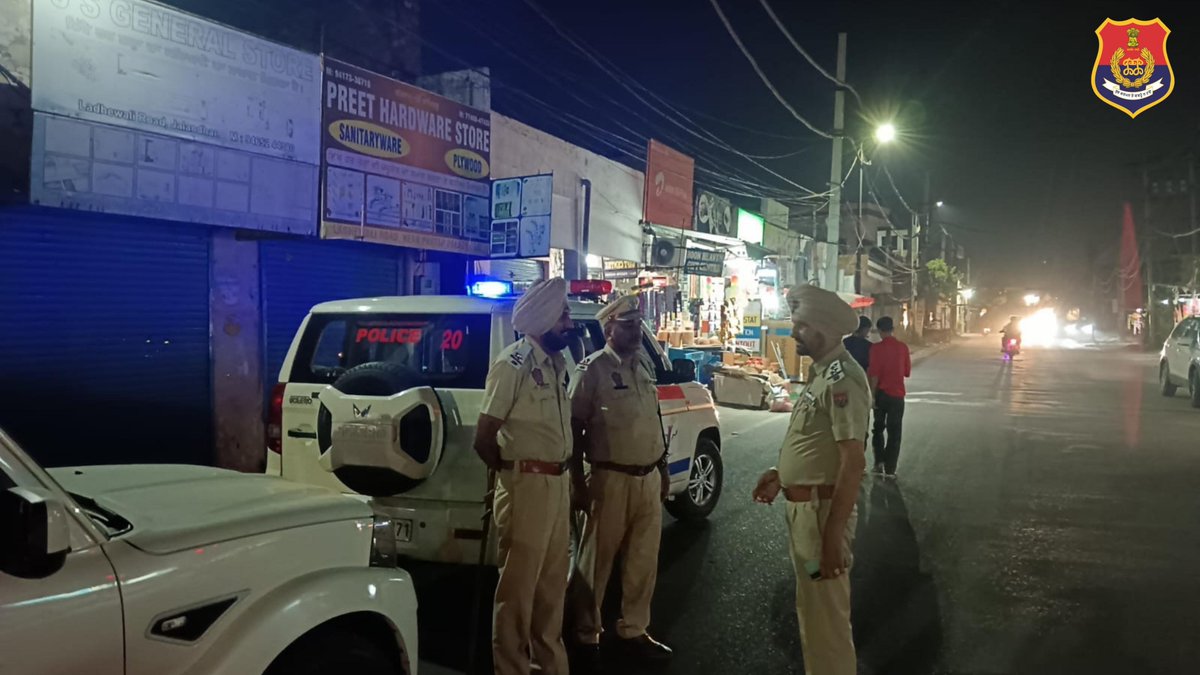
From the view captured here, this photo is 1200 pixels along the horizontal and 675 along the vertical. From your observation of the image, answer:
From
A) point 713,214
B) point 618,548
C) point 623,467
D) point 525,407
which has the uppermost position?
point 713,214

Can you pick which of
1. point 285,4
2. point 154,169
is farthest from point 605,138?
point 154,169

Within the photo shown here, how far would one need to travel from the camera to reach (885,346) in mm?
9016

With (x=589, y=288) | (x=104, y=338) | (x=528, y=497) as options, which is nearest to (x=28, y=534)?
(x=528, y=497)

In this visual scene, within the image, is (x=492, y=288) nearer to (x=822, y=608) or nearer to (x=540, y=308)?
(x=540, y=308)

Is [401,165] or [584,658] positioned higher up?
[401,165]

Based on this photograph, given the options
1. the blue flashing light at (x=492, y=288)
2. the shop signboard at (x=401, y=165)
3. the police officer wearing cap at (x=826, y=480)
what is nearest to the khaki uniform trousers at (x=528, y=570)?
the police officer wearing cap at (x=826, y=480)

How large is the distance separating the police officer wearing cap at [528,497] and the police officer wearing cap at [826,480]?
108 cm

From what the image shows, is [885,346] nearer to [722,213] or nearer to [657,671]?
[657,671]

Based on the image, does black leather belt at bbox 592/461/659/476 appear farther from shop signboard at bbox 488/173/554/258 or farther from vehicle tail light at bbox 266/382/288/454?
shop signboard at bbox 488/173/554/258

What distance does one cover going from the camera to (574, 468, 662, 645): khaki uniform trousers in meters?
4.30

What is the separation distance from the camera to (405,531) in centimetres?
452

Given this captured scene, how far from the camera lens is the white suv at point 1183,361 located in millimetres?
15680

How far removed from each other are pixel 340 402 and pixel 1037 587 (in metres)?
4.66

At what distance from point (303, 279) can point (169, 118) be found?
2443 mm
